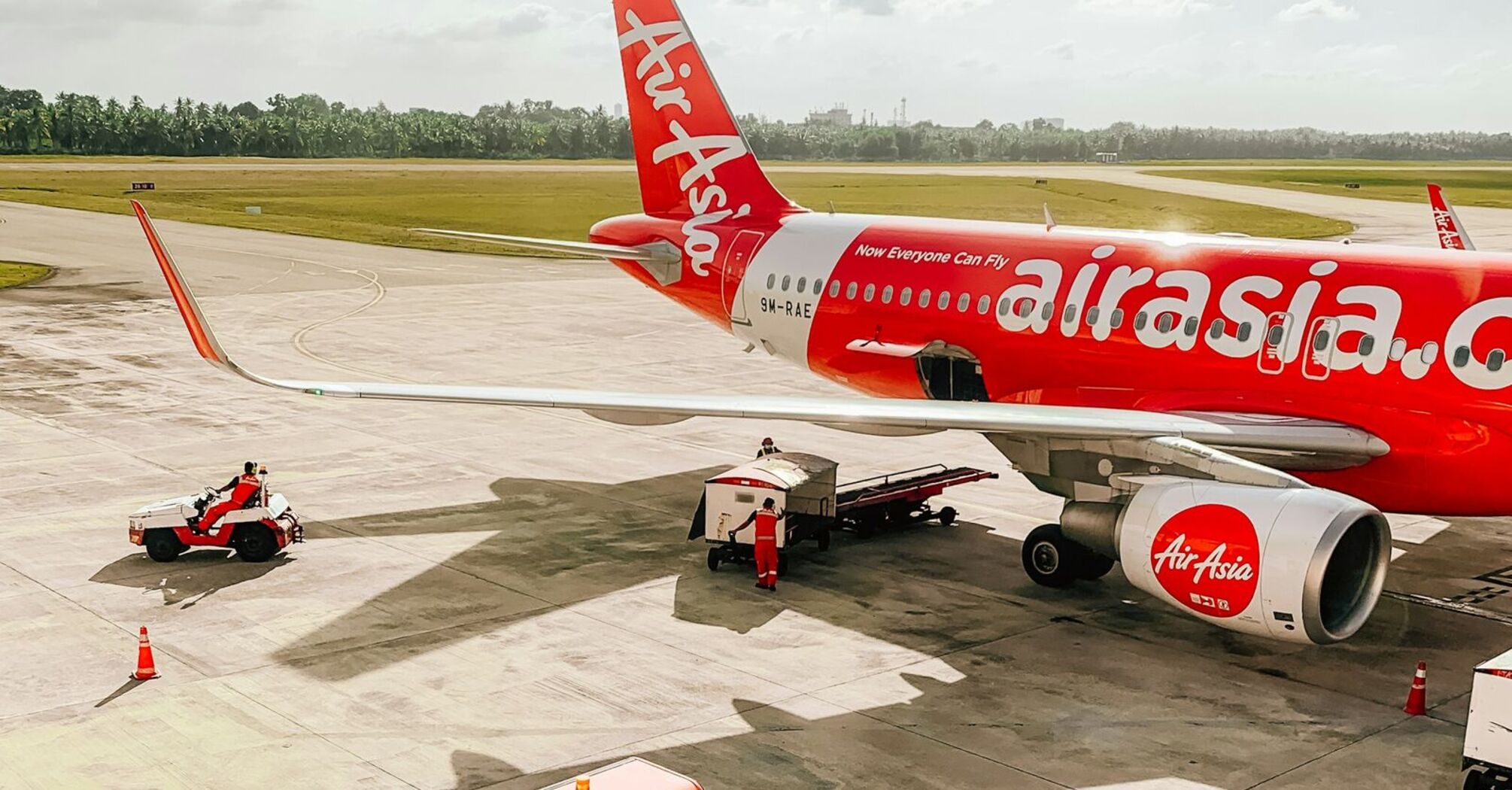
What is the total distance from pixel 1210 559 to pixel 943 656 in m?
3.19

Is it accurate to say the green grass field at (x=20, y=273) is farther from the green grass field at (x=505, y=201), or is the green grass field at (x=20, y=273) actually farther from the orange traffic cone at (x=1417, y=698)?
the orange traffic cone at (x=1417, y=698)

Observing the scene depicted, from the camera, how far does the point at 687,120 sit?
28188mm

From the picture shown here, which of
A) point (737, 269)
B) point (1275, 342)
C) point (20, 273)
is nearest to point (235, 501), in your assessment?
point (737, 269)

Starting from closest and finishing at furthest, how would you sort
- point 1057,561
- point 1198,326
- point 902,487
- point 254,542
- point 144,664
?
point 144,664 < point 1057,561 < point 1198,326 < point 254,542 < point 902,487

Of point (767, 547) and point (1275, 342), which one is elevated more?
point (1275, 342)

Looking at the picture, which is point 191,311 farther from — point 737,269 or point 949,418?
point 737,269

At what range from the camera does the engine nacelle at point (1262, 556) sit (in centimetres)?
1484

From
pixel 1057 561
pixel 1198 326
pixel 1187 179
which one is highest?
pixel 1187 179

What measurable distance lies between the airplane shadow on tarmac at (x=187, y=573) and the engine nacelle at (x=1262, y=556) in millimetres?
11420

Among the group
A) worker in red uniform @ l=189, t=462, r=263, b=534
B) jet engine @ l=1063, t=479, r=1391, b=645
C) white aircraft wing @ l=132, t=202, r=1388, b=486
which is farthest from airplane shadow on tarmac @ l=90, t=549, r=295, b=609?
jet engine @ l=1063, t=479, r=1391, b=645

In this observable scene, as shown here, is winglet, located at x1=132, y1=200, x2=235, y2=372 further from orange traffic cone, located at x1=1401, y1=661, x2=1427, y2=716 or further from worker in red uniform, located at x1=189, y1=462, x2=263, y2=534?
orange traffic cone, located at x1=1401, y1=661, x2=1427, y2=716

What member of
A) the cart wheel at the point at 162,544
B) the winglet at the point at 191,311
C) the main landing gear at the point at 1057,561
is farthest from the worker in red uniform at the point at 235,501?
the main landing gear at the point at 1057,561

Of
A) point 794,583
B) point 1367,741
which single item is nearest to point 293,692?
point 794,583

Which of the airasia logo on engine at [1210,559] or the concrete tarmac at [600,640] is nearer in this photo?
the concrete tarmac at [600,640]
